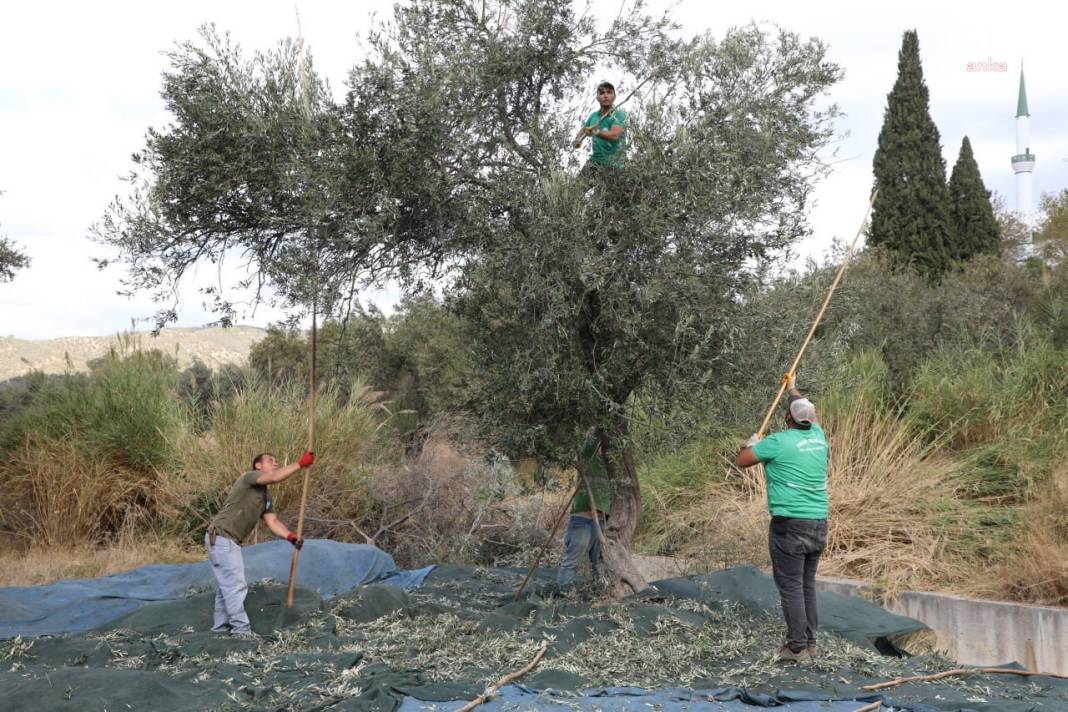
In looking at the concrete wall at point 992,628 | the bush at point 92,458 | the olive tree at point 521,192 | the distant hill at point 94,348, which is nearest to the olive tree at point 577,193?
the olive tree at point 521,192

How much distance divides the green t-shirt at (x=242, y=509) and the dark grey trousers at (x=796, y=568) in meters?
3.85

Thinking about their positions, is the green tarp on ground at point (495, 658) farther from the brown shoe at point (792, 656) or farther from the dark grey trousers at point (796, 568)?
the dark grey trousers at point (796, 568)

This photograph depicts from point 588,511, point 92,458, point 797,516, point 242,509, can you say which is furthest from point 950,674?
point 92,458

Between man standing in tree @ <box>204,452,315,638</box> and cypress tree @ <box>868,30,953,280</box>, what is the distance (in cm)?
1759

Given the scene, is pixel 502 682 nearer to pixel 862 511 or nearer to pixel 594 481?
pixel 594 481

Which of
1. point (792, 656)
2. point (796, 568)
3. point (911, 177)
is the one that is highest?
point (911, 177)

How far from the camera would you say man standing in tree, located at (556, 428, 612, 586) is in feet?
25.2

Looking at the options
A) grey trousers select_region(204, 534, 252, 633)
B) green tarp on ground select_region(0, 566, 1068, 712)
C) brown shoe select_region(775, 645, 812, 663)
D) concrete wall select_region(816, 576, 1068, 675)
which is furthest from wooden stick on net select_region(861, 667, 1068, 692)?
grey trousers select_region(204, 534, 252, 633)

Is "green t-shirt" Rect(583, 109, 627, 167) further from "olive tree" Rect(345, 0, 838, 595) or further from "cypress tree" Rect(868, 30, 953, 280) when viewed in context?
"cypress tree" Rect(868, 30, 953, 280)

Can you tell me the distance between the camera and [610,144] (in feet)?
22.2

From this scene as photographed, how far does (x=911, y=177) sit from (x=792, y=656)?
18.4 m

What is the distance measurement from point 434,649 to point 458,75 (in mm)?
3862

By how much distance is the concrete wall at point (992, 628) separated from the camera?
7578mm

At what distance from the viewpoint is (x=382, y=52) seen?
6.82 metres
